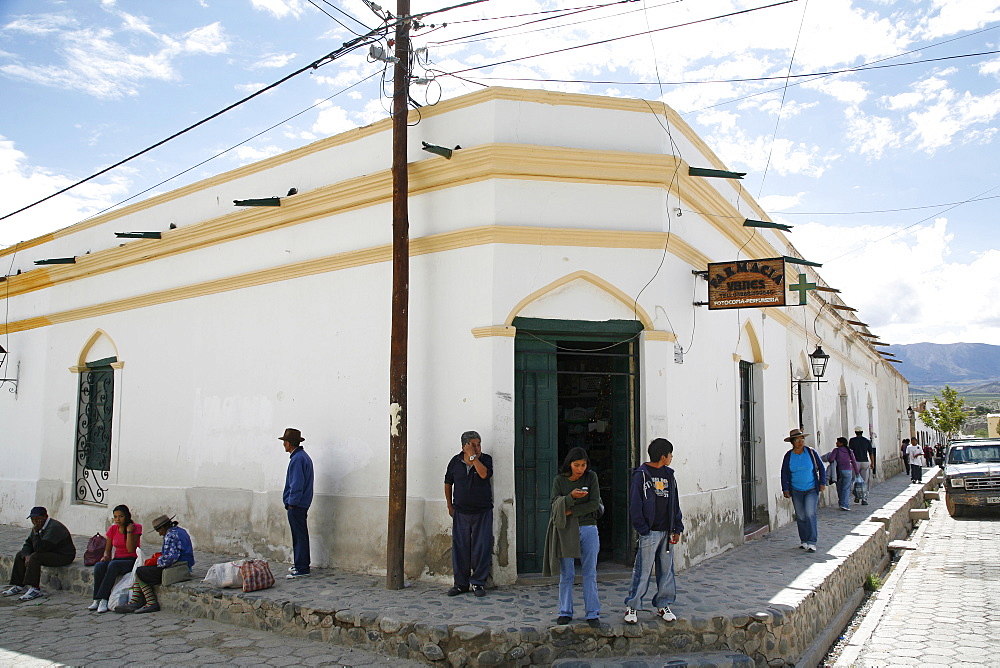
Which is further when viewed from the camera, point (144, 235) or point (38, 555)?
point (144, 235)

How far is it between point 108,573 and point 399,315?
4420 millimetres

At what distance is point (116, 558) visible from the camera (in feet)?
27.7

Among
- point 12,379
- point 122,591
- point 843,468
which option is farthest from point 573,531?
point 12,379

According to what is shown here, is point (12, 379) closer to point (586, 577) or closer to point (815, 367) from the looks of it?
point (586, 577)

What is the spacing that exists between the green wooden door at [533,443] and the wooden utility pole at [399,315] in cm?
120

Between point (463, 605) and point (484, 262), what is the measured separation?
3.46 m

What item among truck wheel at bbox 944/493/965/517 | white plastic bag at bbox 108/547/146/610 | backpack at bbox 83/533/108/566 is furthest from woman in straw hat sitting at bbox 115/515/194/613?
truck wheel at bbox 944/493/965/517

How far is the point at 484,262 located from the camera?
7.84 m

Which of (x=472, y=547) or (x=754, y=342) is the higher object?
(x=754, y=342)

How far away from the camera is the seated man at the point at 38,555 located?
911 centimetres

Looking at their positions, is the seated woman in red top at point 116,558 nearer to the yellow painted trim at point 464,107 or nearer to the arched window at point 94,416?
the arched window at point 94,416

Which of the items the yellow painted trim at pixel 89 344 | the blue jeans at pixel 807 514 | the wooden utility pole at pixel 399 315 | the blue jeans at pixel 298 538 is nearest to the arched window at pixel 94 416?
the yellow painted trim at pixel 89 344

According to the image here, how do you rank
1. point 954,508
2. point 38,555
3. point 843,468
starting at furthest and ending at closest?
point 954,508
point 843,468
point 38,555

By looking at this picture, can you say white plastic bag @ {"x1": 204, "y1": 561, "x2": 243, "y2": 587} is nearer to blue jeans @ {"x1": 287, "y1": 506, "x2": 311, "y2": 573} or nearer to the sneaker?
blue jeans @ {"x1": 287, "y1": 506, "x2": 311, "y2": 573}
